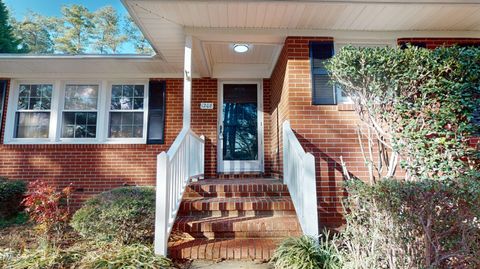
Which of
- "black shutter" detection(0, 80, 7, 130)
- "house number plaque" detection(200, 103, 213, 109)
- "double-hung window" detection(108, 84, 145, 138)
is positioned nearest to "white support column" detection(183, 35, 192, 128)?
"house number plaque" detection(200, 103, 213, 109)

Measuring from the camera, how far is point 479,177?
3.04 metres

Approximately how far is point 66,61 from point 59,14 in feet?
61.5

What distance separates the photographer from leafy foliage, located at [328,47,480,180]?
3547 mm

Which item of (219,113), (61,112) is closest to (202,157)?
(219,113)

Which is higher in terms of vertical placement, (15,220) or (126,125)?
(126,125)

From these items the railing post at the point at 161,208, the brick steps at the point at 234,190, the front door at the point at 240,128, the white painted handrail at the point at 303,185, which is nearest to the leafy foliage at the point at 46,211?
the brick steps at the point at 234,190

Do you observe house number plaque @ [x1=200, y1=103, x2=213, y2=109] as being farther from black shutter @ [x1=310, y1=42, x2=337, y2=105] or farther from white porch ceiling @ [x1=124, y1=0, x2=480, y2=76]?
black shutter @ [x1=310, y1=42, x2=337, y2=105]

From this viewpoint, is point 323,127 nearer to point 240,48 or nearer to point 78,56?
point 240,48

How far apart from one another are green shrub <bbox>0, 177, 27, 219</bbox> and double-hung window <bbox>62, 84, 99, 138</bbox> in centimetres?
129

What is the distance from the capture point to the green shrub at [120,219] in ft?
11.1

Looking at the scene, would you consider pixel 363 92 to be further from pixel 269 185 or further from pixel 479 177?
pixel 269 185

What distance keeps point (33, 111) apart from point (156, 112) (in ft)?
8.85

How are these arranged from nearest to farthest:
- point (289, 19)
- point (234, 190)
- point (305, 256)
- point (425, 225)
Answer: point (425, 225)
point (305, 256)
point (289, 19)
point (234, 190)

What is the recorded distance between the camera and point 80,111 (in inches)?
247
